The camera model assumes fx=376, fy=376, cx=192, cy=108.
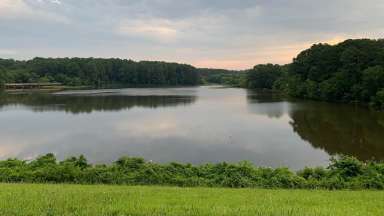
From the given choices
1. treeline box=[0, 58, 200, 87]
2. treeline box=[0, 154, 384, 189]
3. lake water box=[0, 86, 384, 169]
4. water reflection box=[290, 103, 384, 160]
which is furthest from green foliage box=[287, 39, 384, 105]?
treeline box=[0, 58, 200, 87]

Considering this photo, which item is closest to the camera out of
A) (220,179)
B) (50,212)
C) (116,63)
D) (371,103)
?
(50,212)

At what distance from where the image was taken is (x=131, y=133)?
2791cm

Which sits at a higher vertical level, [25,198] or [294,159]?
[25,198]

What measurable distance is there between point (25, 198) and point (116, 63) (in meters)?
162

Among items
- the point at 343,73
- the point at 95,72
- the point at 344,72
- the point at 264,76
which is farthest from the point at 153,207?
the point at 95,72

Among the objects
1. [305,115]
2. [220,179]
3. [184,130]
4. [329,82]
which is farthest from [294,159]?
[329,82]

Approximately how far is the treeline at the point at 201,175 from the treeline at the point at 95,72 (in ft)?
344

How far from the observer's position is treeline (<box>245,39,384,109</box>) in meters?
47.8

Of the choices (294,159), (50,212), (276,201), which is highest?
(50,212)

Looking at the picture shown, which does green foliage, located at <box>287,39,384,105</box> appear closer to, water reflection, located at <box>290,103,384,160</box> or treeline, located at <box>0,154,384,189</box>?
water reflection, located at <box>290,103,384,160</box>

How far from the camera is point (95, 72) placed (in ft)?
465

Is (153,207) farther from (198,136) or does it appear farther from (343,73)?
(343,73)

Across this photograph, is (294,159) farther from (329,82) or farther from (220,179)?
(329,82)

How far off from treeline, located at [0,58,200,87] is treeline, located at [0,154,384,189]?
10489 centimetres
